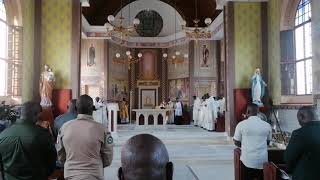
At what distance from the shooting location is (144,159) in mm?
1370

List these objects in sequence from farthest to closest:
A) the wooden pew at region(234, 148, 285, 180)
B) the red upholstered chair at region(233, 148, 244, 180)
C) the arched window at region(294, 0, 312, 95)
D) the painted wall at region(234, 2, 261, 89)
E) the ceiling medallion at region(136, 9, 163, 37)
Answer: the ceiling medallion at region(136, 9, 163, 37), the painted wall at region(234, 2, 261, 89), the arched window at region(294, 0, 312, 95), the red upholstered chair at region(233, 148, 244, 180), the wooden pew at region(234, 148, 285, 180)

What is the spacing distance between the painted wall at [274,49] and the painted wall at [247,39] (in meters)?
0.37

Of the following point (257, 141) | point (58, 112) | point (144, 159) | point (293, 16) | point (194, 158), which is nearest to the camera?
point (144, 159)

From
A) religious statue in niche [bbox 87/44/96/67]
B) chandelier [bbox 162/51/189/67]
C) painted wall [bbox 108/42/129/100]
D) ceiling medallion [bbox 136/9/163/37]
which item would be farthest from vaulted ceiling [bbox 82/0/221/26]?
chandelier [bbox 162/51/189/67]

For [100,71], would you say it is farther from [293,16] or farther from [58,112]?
[293,16]

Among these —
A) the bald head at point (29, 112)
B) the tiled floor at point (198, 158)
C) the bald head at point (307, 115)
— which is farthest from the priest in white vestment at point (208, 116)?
the bald head at point (29, 112)

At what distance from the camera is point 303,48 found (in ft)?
35.8

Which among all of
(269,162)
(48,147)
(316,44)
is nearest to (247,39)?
(316,44)

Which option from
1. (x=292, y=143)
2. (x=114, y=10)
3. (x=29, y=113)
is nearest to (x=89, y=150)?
(x=29, y=113)

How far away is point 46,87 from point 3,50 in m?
1.93

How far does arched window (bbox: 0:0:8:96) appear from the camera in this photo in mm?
10000

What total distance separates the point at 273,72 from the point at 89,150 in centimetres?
1029

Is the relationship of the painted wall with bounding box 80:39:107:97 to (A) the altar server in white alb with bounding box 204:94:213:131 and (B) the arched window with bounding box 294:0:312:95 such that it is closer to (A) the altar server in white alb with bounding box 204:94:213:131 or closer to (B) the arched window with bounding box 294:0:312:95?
(A) the altar server in white alb with bounding box 204:94:213:131

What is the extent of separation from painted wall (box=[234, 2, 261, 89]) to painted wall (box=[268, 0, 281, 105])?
37 cm
